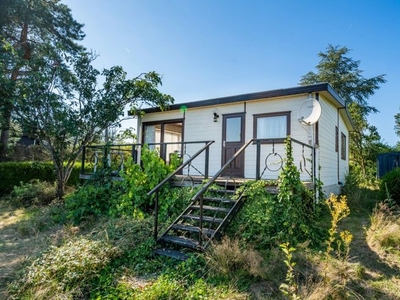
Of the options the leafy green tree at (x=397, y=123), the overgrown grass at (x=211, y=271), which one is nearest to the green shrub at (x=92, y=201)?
the overgrown grass at (x=211, y=271)

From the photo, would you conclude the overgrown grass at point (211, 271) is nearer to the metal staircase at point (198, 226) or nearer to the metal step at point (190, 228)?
the metal staircase at point (198, 226)

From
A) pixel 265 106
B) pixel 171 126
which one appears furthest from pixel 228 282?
pixel 171 126

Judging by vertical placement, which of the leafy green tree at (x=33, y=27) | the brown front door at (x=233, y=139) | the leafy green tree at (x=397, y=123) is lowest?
the brown front door at (x=233, y=139)

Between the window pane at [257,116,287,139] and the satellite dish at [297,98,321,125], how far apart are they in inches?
29.0

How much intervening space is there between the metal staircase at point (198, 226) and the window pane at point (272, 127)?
279cm

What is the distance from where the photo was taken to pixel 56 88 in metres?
8.38

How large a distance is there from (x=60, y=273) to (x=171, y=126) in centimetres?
690

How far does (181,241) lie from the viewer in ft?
13.4

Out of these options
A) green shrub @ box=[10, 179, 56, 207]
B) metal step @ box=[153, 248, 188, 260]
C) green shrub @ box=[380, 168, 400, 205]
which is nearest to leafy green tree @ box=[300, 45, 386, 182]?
green shrub @ box=[380, 168, 400, 205]

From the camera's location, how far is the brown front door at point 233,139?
775 centimetres

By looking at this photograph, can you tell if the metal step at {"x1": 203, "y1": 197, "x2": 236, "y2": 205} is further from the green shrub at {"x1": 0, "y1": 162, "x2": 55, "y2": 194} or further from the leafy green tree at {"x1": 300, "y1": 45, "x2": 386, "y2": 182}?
the leafy green tree at {"x1": 300, "y1": 45, "x2": 386, "y2": 182}

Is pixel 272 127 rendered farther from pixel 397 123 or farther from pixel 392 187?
pixel 397 123

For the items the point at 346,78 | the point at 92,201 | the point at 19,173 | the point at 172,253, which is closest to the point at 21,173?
the point at 19,173

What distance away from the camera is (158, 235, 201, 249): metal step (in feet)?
12.8
